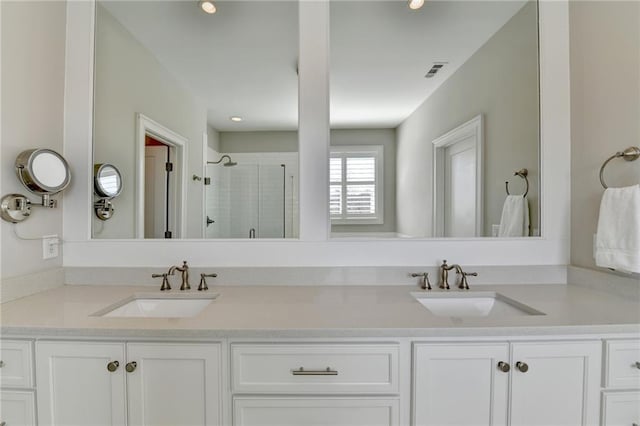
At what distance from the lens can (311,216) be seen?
62.1 inches

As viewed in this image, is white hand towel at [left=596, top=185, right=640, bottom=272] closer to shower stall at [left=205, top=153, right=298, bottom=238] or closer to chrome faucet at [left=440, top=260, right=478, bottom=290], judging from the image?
chrome faucet at [left=440, top=260, right=478, bottom=290]

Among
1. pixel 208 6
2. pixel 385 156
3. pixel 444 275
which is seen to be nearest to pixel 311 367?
pixel 444 275

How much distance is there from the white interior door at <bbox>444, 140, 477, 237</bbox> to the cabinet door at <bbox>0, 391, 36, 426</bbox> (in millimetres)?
1840

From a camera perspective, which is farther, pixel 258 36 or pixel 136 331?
pixel 258 36

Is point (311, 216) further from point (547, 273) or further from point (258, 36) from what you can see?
point (547, 273)

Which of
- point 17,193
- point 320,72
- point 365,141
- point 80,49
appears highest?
point 80,49

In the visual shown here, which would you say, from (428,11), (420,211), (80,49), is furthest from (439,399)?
(80,49)

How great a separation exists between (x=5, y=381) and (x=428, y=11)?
7.86ft

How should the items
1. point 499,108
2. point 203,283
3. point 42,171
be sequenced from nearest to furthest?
point 42,171 → point 203,283 → point 499,108

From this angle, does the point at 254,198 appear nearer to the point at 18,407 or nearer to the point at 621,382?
the point at 18,407

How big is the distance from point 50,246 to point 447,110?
2160 mm

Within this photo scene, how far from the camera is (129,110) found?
1.63m

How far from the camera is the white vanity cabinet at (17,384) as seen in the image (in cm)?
101

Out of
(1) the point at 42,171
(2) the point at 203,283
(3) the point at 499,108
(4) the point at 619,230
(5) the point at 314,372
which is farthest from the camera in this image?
(3) the point at 499,108
